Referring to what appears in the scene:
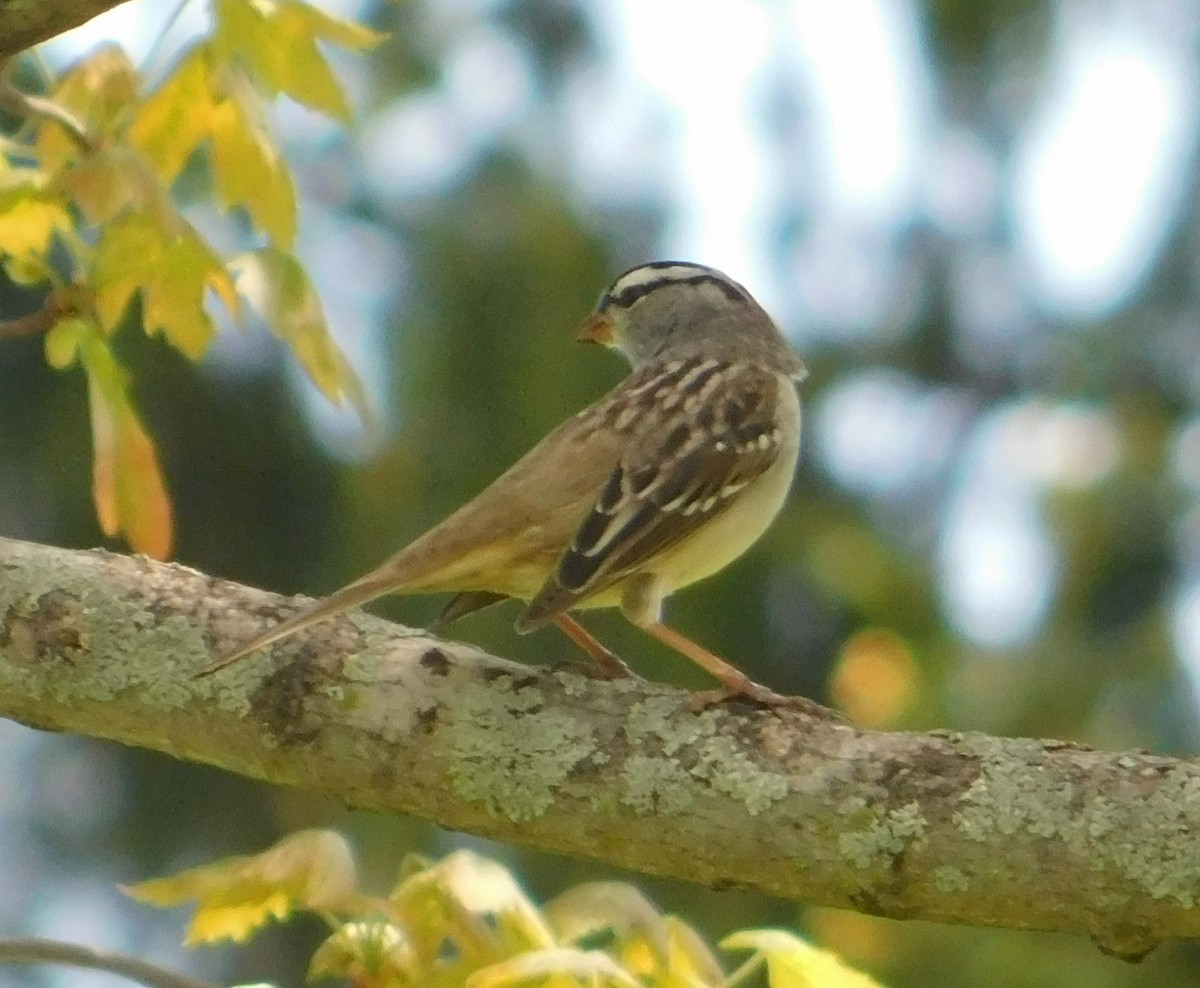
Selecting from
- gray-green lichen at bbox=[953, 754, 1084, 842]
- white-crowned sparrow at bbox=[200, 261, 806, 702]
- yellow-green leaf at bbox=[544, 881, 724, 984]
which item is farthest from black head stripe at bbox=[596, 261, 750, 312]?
yellow-green leaf at bbox=[544, 881, 724, 984]

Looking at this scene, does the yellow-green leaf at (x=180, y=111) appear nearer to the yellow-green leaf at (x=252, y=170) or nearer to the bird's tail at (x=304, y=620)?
the yellow-green leaf at (x=252, y=170)

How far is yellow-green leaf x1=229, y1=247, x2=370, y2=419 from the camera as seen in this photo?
3172 millimetres

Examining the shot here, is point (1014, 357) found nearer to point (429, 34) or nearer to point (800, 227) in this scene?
point (800, 227)

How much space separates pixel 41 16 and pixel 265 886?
1.34 m

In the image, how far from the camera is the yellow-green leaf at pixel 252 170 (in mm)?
3254

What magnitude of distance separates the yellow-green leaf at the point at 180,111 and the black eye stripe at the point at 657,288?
214 centimetres

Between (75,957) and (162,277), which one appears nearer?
(75,957)

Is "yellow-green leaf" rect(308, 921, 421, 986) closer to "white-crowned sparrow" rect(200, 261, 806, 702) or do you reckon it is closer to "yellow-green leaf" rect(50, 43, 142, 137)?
"white-crowned sparrow" rect(200, 261, 806, 702)

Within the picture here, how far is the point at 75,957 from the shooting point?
105 inches

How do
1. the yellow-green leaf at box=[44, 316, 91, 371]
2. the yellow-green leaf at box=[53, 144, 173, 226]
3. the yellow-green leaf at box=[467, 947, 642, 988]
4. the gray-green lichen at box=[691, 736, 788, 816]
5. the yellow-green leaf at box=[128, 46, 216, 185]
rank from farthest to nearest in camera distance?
the yellow-green leaf at box=[128, 46, 216, 185] < the yellow-green leaf at box=[44, 316, 91, 371] < the yellow-green leaf at box=[53, 144, 173, 226] < the gray-green lichen at box=[691, 736, 788, 816] < the yellow-green leaf at box=[467, 947, 642, 988]

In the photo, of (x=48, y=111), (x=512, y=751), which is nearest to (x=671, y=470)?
(x=512, y=751)

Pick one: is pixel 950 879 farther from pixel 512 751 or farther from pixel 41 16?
pixel 41 16

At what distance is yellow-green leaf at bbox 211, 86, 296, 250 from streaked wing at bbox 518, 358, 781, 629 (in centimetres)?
87

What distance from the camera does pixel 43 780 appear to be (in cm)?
814
